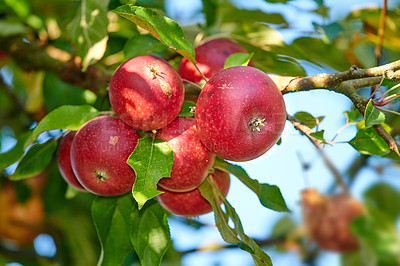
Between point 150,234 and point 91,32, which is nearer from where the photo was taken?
point 150,234

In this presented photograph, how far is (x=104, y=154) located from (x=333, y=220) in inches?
94.1

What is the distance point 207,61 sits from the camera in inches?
65.1

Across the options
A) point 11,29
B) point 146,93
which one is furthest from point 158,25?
point 11,29

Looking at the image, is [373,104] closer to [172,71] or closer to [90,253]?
[172,71]

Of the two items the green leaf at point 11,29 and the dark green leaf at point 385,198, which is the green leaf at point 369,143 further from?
the dark green leaf at point 385,198

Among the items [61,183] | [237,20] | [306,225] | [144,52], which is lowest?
[306,225]

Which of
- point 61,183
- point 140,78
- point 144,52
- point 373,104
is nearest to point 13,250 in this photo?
point 61,183

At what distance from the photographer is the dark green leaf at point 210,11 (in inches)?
80.4

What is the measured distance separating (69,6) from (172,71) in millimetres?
1425

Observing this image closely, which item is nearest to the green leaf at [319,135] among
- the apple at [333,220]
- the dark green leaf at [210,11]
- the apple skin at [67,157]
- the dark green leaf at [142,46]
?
the dark green leaf at [142,46]

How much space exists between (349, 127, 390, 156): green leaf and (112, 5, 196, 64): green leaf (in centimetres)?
59

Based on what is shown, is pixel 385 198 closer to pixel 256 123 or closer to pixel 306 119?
pixel 306 119

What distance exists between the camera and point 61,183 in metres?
2.70

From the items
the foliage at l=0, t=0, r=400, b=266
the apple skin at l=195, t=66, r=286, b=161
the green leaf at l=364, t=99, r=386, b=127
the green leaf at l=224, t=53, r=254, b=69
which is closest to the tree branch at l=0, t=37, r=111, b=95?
the foliage at l=0, t=0, r=400, b=266
